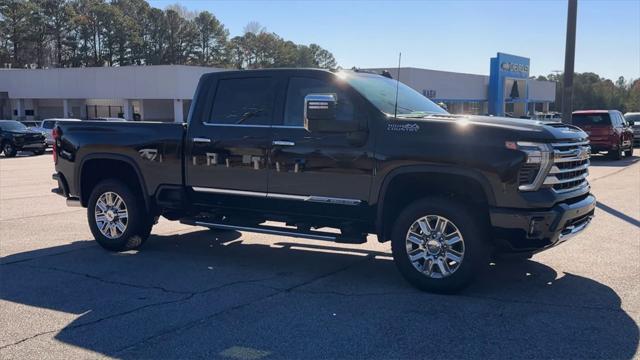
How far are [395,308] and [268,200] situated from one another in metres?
2.04

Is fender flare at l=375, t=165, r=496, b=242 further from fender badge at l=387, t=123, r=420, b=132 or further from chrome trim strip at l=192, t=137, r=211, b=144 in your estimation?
chrome trim strip at l=192, t=137, r=211, b=144

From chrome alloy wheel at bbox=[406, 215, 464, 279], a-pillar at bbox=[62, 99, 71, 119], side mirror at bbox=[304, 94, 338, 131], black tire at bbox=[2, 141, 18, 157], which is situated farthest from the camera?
a-pillar at bbox=[62, 99, 71, 119]

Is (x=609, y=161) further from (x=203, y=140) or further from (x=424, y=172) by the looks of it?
(x=203, y=140)

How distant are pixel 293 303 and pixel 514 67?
145 feet

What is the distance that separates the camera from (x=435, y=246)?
19.5 feet

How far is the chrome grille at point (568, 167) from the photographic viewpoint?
5630 mm

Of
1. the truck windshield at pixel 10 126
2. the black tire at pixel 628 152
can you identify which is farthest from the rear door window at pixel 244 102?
the truck windshield at pixel 10 126

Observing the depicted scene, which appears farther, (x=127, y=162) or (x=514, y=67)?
(x=514, y=67)

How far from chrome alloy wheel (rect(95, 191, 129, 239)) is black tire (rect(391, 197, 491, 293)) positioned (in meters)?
3.67

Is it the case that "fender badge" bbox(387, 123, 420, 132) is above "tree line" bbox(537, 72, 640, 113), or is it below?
below

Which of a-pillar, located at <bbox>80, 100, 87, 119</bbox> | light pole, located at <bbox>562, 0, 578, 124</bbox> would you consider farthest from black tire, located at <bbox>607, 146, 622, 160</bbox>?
a-pillar, located at <bbox>80, 100, 87, 119</bbox>

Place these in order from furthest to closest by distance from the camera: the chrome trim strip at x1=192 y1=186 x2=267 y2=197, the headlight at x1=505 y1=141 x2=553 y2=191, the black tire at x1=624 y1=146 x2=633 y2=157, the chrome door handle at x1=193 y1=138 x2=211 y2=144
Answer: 1. the black tire at x1=624 y1=146 x2=633 y2=157
2. the chrome door handle at x1=193 y1=138 x2=211 y2=144
3. the chrome trim strip at x1=192 y1=186 x2=267 y2=197
4. the headlight at x1=505 y1=141 x2=553 y2=191

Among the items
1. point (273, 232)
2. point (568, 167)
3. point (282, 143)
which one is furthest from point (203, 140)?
point (568, 167)

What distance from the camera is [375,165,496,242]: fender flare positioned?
18.5ft
